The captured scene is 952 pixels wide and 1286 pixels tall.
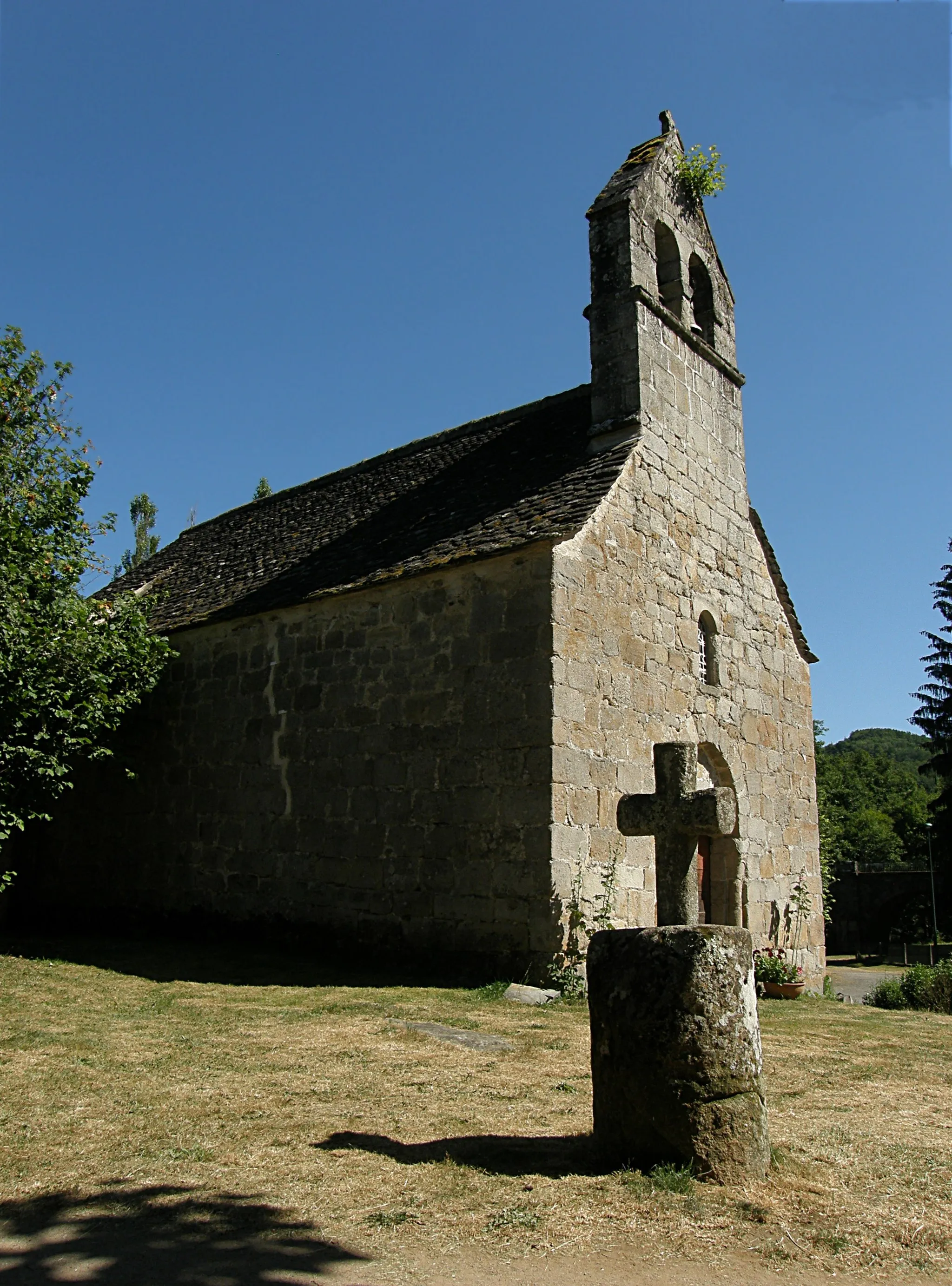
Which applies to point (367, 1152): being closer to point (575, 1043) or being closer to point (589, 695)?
point (575, 1043)

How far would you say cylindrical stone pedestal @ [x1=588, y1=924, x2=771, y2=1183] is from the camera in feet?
13.0

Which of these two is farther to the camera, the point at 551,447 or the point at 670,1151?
the point at 551,447

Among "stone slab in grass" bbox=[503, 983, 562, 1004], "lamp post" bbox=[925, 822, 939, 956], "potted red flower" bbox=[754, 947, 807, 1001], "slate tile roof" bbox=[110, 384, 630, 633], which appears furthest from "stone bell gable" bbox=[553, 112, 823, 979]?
"lamp post" bbox=[925, 822, 939, 956]

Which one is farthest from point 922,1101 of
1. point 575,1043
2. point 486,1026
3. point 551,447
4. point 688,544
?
point 551,447

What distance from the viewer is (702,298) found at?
14.5 meters

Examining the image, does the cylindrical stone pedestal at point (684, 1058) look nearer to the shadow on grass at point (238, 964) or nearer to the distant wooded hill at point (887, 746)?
the shadow on grass at point (238, 964)

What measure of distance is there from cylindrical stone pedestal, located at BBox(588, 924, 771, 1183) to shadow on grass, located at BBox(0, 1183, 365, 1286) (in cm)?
135

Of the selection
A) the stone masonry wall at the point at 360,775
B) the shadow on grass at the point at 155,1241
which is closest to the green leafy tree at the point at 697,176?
the stone masonry wall at the point at 360,775

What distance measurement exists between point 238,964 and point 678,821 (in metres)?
7.18

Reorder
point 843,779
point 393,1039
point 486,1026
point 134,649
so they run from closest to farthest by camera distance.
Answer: point 393,1039, point 486,1026, point 134,649, point 843,779

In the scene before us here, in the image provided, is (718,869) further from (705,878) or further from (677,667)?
(677,667)

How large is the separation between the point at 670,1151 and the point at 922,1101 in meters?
2.55

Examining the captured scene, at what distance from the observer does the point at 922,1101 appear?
566 centimetres

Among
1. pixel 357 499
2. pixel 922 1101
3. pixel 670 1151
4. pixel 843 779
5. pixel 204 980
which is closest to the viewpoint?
pixel 670 1151
